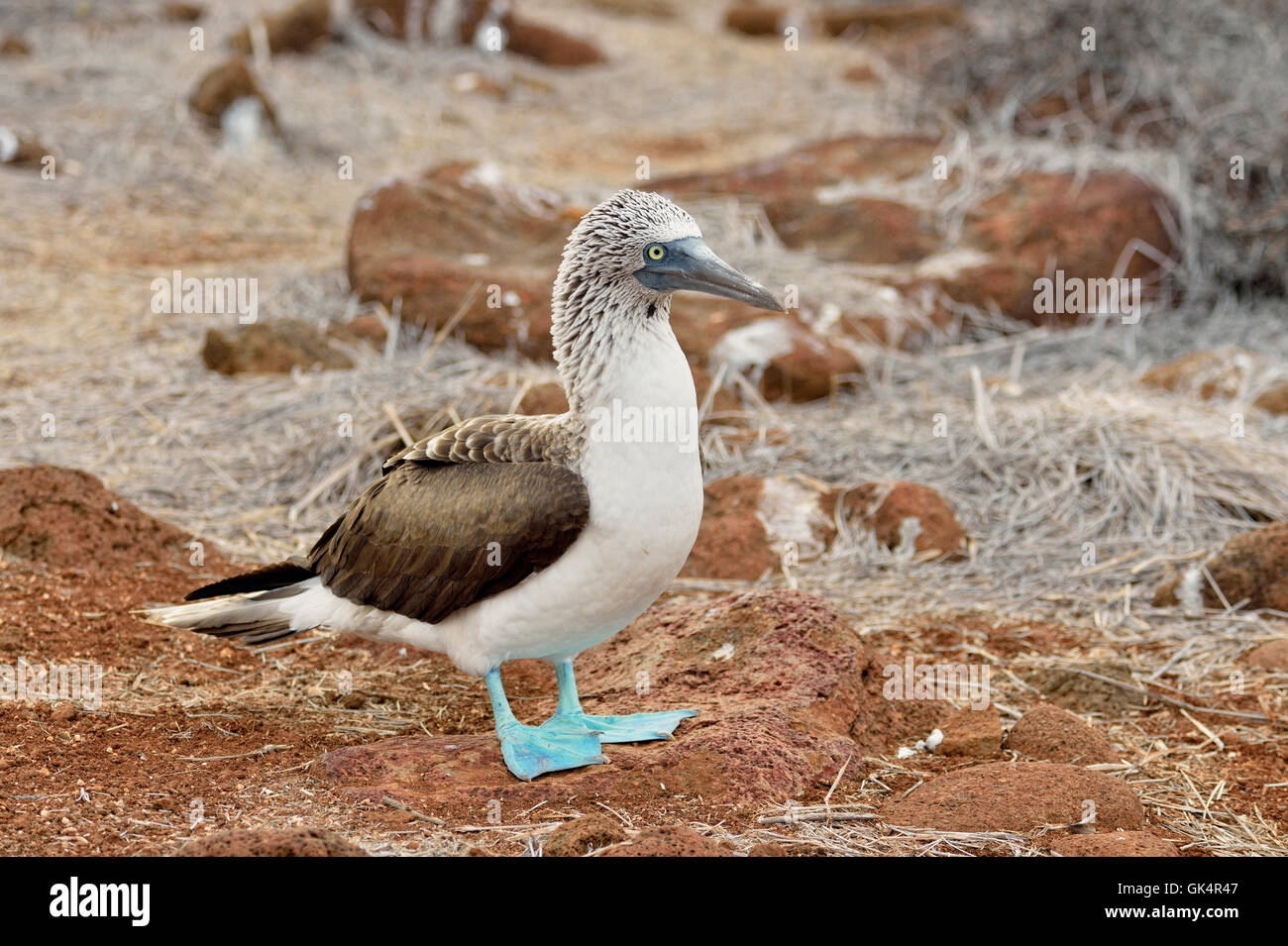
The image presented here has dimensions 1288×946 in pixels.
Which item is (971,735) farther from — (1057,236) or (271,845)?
(1057,236)

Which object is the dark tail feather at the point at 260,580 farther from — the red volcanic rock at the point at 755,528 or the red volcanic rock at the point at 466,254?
the red volcanic rock at the point at 466,254

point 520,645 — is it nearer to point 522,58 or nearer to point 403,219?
point 403,219

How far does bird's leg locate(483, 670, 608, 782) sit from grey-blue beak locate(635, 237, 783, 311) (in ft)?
4.28

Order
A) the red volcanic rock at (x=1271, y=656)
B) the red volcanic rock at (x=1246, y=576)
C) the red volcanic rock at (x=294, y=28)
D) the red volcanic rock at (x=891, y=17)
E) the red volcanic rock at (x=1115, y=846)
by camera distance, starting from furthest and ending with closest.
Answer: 1. the red volcanic rock at (x=891, y=17)
2. the red volcanic rock at (x=294, y=28)
3. the red volcanic rock at (x=1246, y=576)
4. the red volcanic rock at (x=1271, y=656)
5. the red volcanic rock at (x=1115, y=846)

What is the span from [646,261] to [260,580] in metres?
1.73

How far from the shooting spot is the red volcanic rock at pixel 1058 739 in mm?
4477

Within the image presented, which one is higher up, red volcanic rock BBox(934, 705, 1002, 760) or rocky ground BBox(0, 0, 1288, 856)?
rocky ground BBox(0, 0, 1288, 856)

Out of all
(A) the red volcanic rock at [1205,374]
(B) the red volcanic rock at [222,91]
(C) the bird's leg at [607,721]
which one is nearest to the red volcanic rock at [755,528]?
(C) the bird's leg at [607,721]

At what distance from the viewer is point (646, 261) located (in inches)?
160

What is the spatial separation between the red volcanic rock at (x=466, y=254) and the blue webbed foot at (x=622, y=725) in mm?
3763

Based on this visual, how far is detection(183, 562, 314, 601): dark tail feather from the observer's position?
15.0 ft

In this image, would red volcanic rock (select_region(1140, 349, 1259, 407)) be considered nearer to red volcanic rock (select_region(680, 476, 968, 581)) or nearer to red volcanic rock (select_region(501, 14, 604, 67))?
red volcanic rock (select_region(680, 476, 968, 581))

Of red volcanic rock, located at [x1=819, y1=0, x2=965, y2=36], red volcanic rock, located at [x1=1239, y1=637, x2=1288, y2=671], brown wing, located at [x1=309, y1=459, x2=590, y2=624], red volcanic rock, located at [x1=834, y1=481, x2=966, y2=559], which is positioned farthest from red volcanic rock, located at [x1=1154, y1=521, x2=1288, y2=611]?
red volcanic rock, located at [x1=819, y1=0, x2=965, y2=36]
